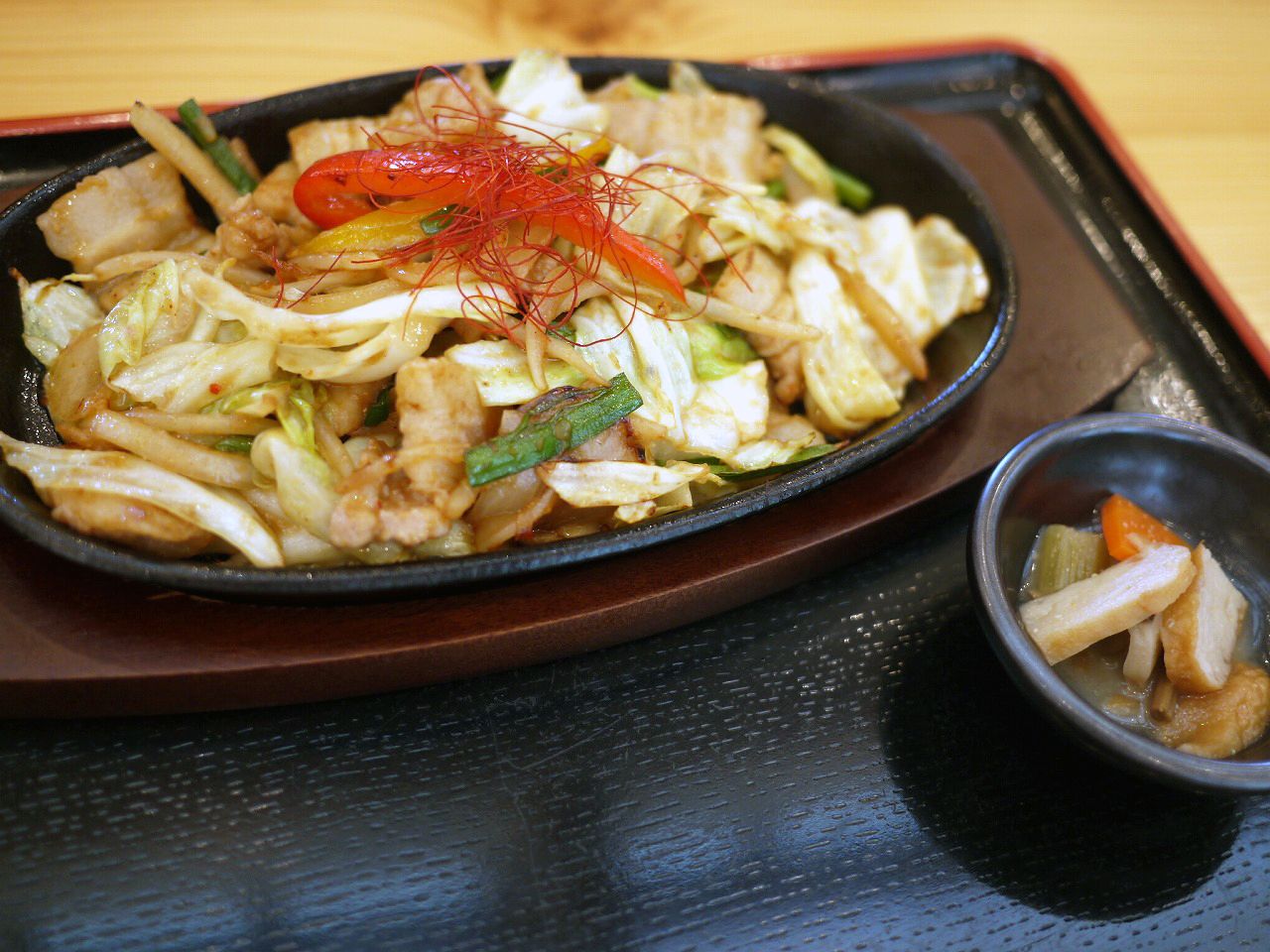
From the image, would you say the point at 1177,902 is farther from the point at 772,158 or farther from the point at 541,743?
the point at 772,158

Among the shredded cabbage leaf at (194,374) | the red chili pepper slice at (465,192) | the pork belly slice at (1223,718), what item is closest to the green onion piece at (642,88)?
the red chili pepper slice at (465,192)

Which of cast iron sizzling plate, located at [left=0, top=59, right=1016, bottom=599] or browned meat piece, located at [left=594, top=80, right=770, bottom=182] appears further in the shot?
browned meat piece, located at [left=594, top=80, right=770, bottom=182]

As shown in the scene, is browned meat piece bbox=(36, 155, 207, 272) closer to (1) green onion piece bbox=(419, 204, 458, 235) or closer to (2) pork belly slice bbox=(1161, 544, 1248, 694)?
(1) green onion piece bbox=(419, 204, 458, 235)

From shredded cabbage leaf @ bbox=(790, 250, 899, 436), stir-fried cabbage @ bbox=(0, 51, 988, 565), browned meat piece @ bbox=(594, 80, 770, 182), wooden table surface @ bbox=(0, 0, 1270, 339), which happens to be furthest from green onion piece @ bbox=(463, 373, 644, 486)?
wooden table surface @ bbox=(0, 0, 1270, 339)

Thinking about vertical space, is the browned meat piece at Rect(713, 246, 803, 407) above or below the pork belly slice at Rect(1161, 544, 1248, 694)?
above

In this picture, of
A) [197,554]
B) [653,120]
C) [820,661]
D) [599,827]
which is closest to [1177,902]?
[820,661]

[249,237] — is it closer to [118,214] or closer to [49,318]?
[118,214]

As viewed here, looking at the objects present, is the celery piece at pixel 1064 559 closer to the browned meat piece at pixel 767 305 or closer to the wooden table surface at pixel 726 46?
the browned meat piece at pixel 767 305
